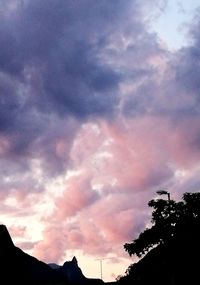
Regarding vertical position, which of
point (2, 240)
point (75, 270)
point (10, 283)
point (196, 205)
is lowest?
point (10, 283)

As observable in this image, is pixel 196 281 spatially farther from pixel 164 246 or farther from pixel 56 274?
pixel 56 274

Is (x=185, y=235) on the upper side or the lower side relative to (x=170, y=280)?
upper

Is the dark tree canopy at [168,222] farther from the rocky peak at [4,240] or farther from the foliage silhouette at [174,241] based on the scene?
the rocky peak at [4,240]

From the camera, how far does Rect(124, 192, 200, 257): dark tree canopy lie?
2692 centimetres

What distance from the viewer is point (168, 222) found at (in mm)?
28047

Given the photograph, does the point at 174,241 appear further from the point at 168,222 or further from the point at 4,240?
the point at 4,240

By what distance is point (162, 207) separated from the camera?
2859 cm

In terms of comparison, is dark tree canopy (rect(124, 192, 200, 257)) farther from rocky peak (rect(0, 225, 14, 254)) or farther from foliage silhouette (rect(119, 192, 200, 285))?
rocky peak (rect(0, 225, 14, 254))

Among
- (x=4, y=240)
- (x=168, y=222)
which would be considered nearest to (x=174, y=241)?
(x=168, y=222)

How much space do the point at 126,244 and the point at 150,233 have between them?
2.04 m

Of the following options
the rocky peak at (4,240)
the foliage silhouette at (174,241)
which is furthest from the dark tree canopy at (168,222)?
the rocky peak at (4,240)

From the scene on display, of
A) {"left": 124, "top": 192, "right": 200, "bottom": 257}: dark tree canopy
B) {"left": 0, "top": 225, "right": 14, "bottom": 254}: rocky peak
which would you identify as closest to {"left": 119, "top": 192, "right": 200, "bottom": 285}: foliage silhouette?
{"left": 124, "top": 192, "right": 200, "bottom": 257}: dark tree canopy

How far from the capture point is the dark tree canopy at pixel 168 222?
2692 cm

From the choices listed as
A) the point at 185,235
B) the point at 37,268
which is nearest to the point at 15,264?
the point at 185,235
